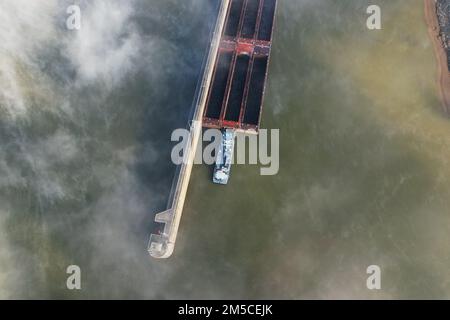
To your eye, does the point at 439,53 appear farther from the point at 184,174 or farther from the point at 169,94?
the point at 184,174

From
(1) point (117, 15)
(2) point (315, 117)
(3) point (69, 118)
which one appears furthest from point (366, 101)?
(3) point (69, 118)

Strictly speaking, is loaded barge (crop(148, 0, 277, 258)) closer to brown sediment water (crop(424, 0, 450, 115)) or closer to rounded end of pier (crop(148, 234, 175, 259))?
rounded end of pier (crop(148, 234, 175, 259))

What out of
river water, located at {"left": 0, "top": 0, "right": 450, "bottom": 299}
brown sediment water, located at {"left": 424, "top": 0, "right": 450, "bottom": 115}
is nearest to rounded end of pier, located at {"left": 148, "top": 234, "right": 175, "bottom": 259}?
river water, located at {"left": 0, "top": 0, "right": 450, "bottom": 299}

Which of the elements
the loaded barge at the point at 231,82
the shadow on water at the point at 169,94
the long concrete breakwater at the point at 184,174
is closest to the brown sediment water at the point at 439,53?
the loaded barge at the point at 231,82

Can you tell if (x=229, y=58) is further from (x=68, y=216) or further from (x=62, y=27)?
(x=68, y=216)

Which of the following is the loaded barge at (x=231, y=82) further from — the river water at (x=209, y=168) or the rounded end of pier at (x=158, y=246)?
the river water at (x=209, y=168)

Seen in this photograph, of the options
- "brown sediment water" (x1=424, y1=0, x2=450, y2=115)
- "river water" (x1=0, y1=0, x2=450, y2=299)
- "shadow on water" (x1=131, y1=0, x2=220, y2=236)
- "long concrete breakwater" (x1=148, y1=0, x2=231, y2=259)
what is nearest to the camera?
A: "long concrete breakwater" (x1=148, y1=0, x2=231, y2=259)
